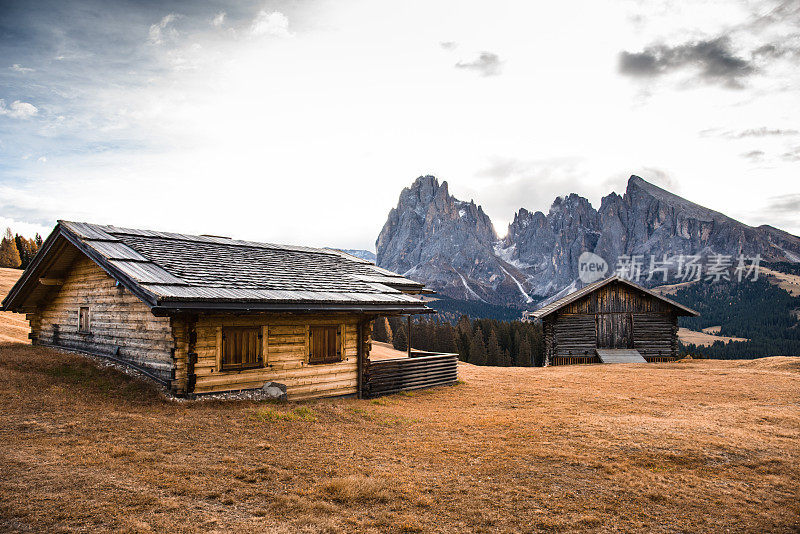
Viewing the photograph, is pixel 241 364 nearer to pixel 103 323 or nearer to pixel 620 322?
pixel 103 323

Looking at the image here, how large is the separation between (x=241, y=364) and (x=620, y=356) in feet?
89.5

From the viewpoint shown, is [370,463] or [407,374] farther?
[407,374]

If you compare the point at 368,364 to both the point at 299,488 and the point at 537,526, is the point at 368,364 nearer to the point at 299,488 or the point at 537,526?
the point at 299,488

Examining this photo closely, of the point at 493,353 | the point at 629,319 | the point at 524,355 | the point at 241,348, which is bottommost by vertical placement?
the point at 524,355

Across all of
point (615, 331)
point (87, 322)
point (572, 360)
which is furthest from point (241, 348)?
point (615, 331)

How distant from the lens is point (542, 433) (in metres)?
11.1

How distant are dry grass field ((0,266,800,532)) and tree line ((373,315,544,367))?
51.7 m

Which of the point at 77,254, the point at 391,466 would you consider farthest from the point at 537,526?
the point at 77,254

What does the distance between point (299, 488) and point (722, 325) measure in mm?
213686

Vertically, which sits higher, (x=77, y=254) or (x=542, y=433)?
(x=77, y=254)

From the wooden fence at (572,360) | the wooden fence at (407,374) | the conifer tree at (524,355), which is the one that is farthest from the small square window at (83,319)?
the conifer tree at (524,355)

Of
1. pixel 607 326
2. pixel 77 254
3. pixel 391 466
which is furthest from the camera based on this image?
pixel 607 326

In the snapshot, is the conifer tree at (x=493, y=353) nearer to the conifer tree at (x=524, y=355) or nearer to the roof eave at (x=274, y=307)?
the conifer tree at (x=524, y=355)

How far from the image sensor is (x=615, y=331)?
108 feet
